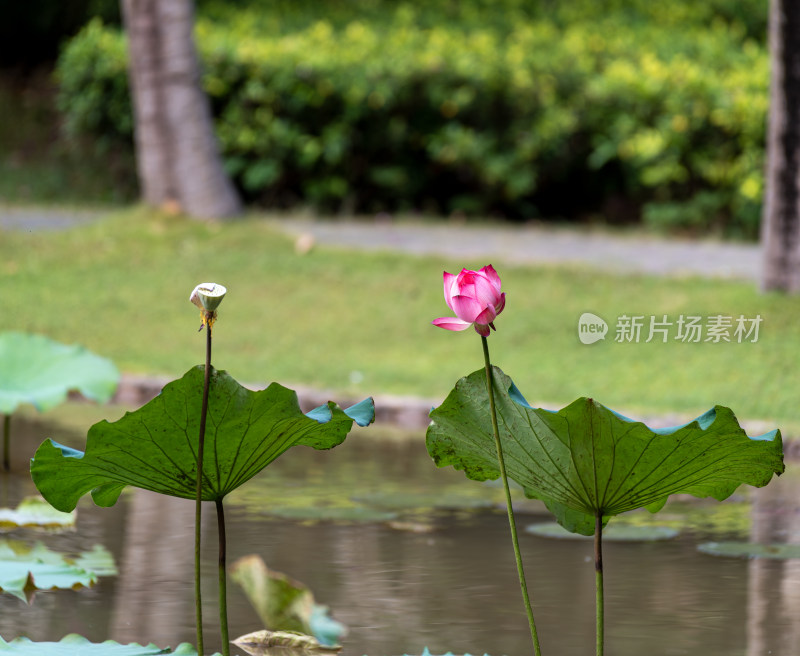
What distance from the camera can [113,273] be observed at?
10.2 metres

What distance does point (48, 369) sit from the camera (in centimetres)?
563

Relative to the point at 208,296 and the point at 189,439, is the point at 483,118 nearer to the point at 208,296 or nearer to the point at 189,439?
the point at 189,439

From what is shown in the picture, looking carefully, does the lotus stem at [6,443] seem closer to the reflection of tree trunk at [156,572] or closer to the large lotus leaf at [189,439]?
the reflection of tree trunk at [156,572]

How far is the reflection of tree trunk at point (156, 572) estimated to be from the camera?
3822 mm

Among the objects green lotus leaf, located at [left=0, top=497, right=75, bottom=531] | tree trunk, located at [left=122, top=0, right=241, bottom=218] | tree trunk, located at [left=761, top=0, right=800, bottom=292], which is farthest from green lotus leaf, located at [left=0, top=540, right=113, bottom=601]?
tree trunk, located at [left=122, top=0, right=241, bottom=218]

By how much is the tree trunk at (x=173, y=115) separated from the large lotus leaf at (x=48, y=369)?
575cm

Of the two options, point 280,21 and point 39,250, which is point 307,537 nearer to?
point 39,250

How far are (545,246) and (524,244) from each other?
16 centimetres

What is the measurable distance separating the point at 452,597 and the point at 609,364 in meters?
4.22

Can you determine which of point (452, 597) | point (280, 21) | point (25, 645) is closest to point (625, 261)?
point (280, 21)

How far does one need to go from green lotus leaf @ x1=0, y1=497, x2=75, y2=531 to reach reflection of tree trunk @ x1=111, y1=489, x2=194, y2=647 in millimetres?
237

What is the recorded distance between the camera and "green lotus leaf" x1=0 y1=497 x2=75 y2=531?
485cm

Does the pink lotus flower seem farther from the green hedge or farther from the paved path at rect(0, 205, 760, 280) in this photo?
the green hedge

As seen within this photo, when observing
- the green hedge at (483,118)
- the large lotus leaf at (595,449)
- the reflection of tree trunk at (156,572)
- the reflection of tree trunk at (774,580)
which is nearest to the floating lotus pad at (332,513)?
the reflection of tree trunk at (156,572)
